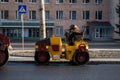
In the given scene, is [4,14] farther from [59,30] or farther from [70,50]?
[70,50]

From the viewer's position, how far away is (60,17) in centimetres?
7812

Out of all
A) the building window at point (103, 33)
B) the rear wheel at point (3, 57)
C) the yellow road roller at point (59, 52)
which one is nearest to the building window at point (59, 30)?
the building window at point (103, 33)

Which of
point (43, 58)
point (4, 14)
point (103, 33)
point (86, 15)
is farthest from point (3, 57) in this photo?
point (103, 33)

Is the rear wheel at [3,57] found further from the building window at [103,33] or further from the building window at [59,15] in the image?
the building window at [103,33]

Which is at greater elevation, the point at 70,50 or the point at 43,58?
the point at 70,50

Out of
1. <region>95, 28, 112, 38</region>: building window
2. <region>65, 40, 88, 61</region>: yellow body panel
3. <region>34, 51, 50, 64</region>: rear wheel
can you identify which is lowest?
<region>34, 51, 50, 64</region>: rear wheel

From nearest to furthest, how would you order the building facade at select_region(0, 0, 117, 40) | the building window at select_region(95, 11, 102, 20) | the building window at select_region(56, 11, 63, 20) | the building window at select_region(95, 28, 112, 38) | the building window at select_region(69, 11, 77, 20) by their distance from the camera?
the building facade at select_region(0, 0, 117, 40) < the building window at select_region(56, 11, 63, 20) < the building window at select_region(69, 11, 77, 20) < the building window at select_region(95, 11, 102, 20) < the building window at select_region(95, 28, 112, 38)

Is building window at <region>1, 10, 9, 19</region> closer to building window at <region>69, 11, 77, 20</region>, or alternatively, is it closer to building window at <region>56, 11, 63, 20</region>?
building window at <region>56, 11, 63, 20</region>

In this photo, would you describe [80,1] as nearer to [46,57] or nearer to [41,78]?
[46,57]

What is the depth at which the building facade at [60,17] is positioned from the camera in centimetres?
7738

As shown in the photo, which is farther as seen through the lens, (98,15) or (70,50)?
(98,15)

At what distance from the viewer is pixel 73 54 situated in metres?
19.9

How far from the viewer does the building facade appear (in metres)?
77.4

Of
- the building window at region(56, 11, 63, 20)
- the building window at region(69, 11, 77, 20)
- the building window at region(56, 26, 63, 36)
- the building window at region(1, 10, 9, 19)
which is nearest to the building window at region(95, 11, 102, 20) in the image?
the building window at region(69, 11, 77, 20)
